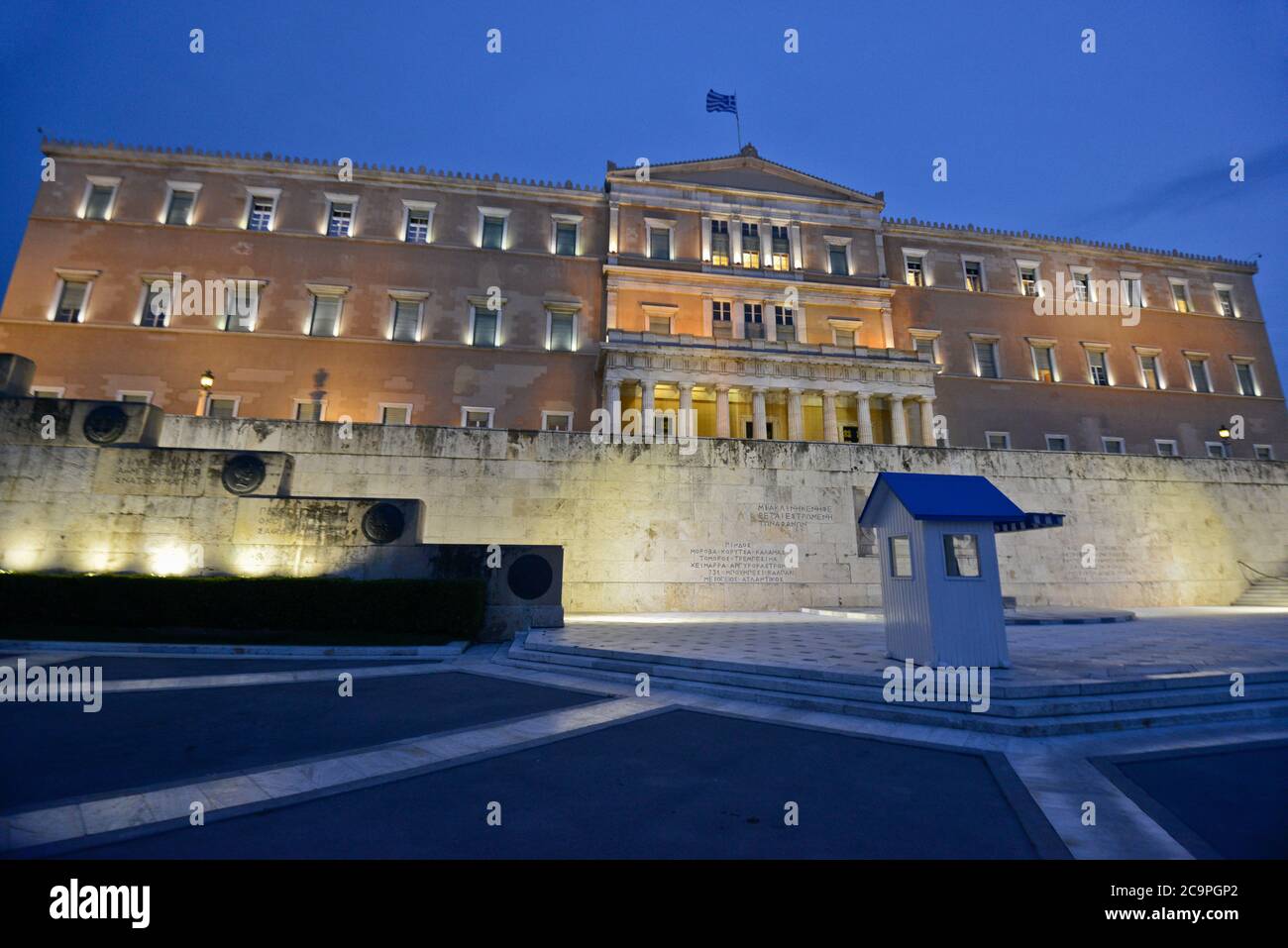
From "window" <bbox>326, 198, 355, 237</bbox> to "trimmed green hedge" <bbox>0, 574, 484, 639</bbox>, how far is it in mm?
27290

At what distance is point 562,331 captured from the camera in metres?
34.4

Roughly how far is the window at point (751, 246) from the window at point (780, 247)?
0.93 metres

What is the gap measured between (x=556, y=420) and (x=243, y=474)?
19024mm

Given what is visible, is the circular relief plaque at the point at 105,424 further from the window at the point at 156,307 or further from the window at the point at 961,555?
the window at the point at 961,555

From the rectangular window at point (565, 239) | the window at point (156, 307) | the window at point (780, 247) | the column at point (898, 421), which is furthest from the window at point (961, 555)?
the window at point (156, 307)

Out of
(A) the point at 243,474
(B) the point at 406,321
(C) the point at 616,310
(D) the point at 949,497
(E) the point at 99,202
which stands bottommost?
(D) the point at 949,497

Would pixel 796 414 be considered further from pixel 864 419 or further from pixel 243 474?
pixel 243 474

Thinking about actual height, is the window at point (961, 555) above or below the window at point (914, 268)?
below

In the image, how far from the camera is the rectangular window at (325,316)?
32.0m

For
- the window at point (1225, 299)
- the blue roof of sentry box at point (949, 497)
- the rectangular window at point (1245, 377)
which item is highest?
the window at point (1225, 299)

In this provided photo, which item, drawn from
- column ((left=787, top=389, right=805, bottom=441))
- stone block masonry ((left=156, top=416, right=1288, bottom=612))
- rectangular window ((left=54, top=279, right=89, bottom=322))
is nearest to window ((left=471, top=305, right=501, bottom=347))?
stone block masonry ((left=156, top=416, right=1288, bottom=612))

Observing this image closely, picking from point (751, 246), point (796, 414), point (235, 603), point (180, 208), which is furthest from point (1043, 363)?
point (180, 208)

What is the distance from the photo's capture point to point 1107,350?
128 feet
